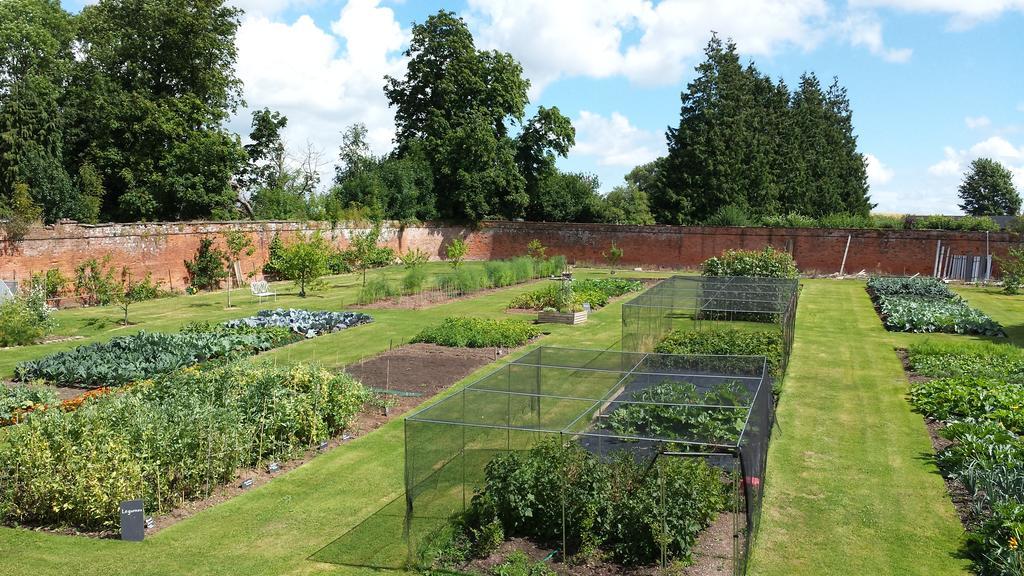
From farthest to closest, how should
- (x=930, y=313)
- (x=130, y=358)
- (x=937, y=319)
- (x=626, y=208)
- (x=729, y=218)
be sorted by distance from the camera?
(x=626, y=208) → (x=729, y=218) → (x=930, y=313) → (x=937, y=319) → (x=130, y=358)

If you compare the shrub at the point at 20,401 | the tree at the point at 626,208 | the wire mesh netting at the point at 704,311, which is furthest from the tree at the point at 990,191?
the shrub at the point at 20,401

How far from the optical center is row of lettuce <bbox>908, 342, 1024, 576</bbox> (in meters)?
7.86

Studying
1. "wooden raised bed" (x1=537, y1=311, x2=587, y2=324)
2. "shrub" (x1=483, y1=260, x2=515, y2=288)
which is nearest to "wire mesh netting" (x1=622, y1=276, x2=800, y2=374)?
"wooden raised bed" (x1=537, y1=311, x2=587, y2=324)

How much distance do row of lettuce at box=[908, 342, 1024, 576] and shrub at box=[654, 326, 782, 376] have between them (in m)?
2.60

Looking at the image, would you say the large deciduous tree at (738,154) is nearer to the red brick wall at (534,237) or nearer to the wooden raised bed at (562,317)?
the red brick wall at (534,237)

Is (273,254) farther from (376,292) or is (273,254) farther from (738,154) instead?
(738,154)

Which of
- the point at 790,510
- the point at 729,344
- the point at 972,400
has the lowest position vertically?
the point at 790,510

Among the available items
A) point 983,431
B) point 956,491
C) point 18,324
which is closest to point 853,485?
point 956,491

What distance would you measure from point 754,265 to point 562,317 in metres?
7.02

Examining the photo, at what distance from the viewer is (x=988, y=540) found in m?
7.91

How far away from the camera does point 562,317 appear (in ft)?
77.6

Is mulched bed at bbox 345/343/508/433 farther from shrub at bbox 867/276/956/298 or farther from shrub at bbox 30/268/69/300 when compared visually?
shrub at bbox 867/276/956/298

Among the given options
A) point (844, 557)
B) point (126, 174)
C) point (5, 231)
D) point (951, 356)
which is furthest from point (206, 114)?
point (844, 557)

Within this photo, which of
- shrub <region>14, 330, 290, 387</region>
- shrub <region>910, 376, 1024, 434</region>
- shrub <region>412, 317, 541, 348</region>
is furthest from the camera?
shrub <region>412, 317, 541, 348</region>
